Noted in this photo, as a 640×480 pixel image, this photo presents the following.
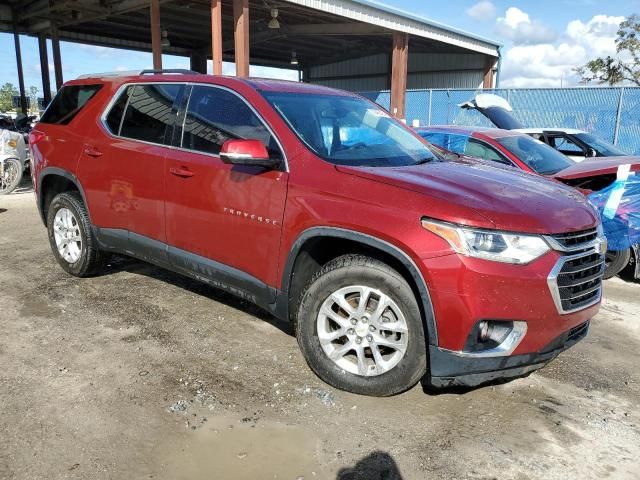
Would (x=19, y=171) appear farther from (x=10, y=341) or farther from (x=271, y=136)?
(x=271, y=136)

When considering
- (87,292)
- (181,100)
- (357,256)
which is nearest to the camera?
(357,256)

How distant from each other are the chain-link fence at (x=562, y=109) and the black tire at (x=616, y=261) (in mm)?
9526

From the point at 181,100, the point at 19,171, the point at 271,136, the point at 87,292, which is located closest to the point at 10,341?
the point at 87,292

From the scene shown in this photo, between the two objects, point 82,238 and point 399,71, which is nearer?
point 82,238

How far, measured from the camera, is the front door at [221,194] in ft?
11.1

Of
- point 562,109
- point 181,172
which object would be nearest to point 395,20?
point 562,109

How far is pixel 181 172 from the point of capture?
3826mm

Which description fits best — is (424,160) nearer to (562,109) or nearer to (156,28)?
(156,28)

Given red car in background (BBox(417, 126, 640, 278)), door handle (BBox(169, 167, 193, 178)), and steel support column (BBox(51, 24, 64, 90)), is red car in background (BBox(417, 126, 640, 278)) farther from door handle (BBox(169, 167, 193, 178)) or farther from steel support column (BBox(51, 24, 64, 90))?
steel support column (BBox(51, 24, 64, 90))

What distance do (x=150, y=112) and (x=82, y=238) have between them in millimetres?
1423

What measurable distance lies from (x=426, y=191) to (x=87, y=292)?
11.2 feet

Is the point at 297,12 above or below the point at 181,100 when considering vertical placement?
above

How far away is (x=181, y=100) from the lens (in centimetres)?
399

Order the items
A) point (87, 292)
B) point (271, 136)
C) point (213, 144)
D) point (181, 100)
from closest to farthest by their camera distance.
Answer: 1. point (271, 136)
2. point (213, 144)
3. point (181, 100)
4. point (87, 292)
